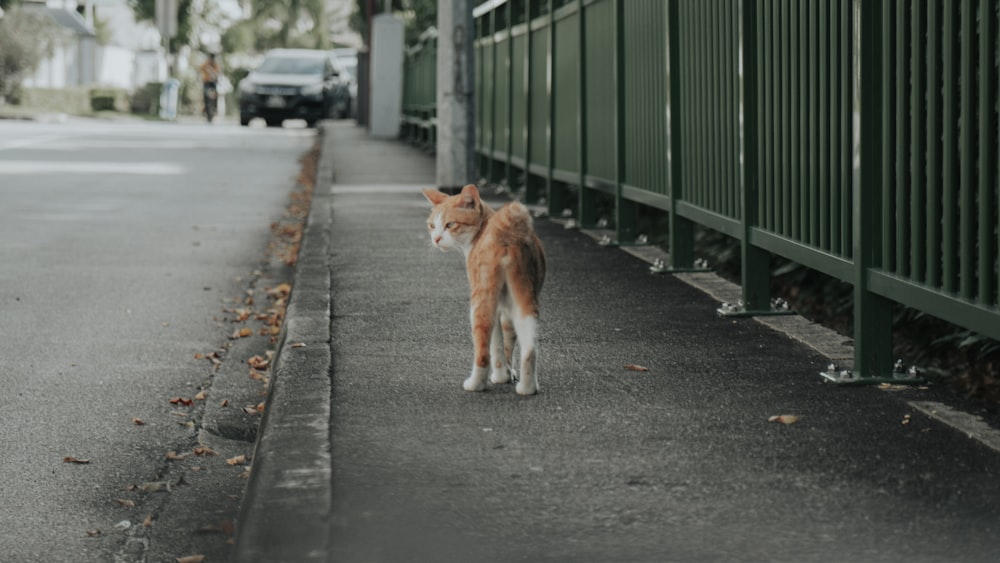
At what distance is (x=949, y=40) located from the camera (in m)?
5.12

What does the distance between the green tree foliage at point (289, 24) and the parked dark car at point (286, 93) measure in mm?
43151

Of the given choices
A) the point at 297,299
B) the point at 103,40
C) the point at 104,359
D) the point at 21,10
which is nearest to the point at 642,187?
the point at 297,299

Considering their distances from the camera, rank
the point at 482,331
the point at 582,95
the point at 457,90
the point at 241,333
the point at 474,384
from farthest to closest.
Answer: the point at 457,90 < the point at 582,95 < the point at 241,333 < the point at 474,384 < the point at 482,331

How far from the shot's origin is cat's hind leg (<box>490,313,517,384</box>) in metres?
5.68

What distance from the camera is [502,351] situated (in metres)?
5.73

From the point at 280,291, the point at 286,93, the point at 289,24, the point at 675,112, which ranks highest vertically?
the point at 289,24

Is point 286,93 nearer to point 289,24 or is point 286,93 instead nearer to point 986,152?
point 986,152

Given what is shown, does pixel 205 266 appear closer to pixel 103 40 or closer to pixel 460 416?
pixel 460 416

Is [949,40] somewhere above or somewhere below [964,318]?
above

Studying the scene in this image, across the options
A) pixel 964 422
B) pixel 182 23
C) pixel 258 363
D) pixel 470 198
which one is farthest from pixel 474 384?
pixel 182 23

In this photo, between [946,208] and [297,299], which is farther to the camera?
[297,299]

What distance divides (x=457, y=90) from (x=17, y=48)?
1506 inches

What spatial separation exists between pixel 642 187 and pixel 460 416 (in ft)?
16.5

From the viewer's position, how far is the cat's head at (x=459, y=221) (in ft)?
18.0
